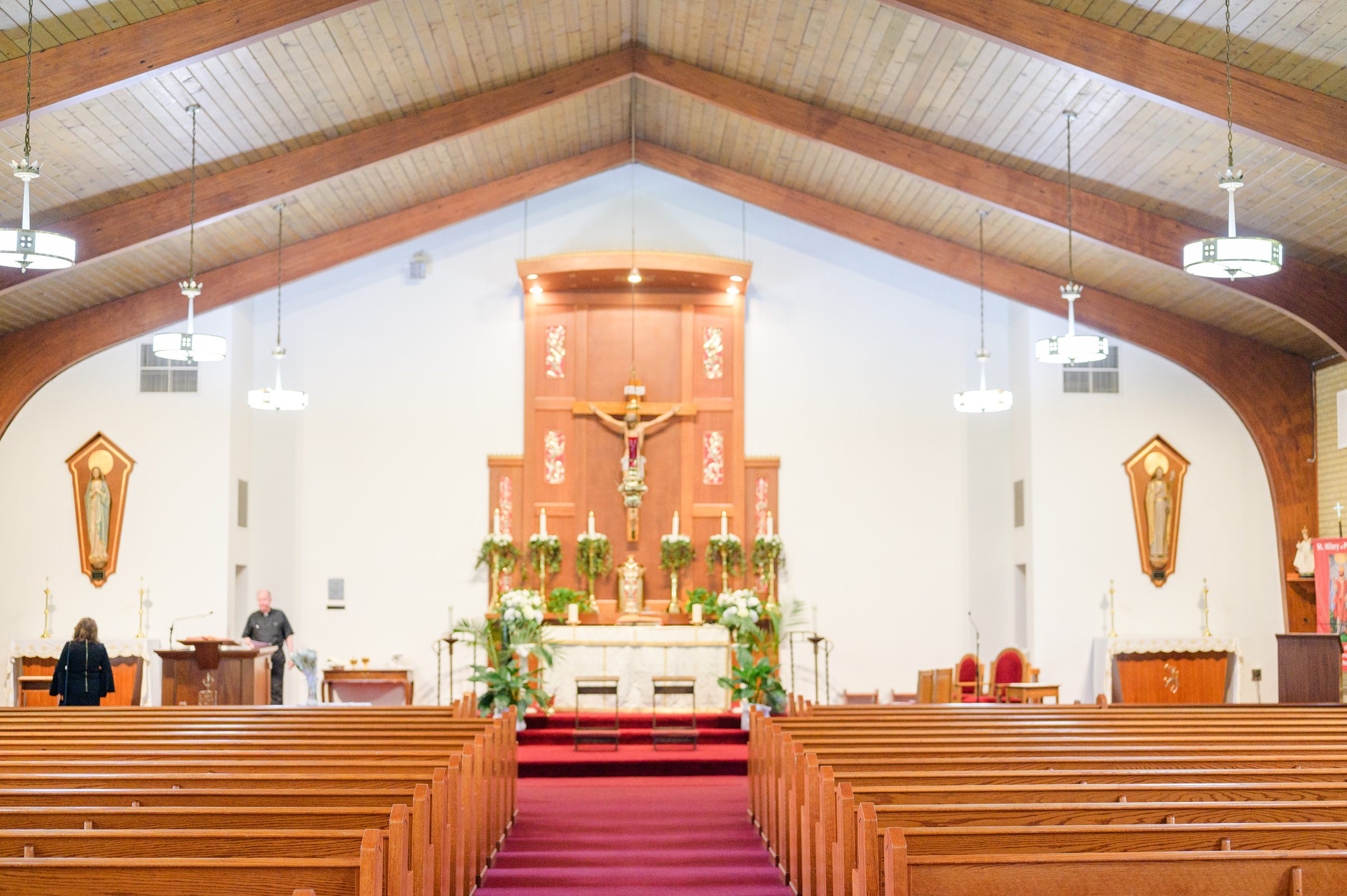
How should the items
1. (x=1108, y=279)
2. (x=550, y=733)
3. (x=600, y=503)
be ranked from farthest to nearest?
(x=600, y=503) → (x=1108, y=279) → (x=550, y=733)

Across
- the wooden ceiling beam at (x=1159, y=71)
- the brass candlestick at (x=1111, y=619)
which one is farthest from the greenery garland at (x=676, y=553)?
the wooden ceiling beam at (x=1159, y=71)

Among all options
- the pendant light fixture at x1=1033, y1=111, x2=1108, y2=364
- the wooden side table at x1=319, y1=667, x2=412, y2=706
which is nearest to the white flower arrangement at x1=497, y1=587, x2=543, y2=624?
the wooden side table at x1=319, y1=667, x2=412, y2=706

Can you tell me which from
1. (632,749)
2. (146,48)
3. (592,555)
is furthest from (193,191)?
(632,749)

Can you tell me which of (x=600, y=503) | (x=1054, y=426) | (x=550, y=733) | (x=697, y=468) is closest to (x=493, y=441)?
(x=600, y=503)

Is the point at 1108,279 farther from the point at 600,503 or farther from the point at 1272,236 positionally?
the point at 600,503

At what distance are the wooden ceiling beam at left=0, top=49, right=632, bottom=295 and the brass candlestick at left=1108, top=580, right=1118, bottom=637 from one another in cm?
688

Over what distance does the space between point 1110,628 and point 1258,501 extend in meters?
2.01

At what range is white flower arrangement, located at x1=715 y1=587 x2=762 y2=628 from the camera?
37.6 feet

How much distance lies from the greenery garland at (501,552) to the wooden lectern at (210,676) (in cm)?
389

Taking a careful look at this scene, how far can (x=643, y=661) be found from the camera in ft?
36.8

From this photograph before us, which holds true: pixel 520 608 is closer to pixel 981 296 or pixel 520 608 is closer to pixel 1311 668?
pixel 981 296

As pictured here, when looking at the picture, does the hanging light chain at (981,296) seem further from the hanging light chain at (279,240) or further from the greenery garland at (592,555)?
the hanging light chain at (279,240)

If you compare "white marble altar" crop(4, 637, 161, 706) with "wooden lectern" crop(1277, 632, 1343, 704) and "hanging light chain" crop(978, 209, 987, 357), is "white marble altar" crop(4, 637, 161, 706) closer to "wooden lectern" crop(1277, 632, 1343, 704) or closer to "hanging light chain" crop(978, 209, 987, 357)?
"hanging light chain" crop(978, 209, 987, 357)

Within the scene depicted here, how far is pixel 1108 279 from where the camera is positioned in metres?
12.4
